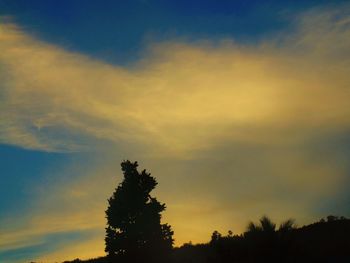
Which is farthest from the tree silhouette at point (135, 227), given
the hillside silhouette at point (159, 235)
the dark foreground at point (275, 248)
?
the dark foreground at point (275, 248)

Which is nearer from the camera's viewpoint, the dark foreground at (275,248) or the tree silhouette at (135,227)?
the dark foreground at (275,248)

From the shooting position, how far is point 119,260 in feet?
110

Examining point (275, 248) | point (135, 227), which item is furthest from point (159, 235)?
point (275, 248)

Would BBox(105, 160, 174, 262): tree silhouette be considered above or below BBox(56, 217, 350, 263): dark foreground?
above

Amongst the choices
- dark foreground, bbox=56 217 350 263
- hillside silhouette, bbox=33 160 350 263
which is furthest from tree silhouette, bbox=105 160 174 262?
dark foreground, bbox=56 217 350 263

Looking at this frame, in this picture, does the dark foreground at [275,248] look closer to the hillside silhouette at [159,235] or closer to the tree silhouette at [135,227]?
the hillside silhouette at [159,235]

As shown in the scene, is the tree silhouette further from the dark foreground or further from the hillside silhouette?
the dark foreground

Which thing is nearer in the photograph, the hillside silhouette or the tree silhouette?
the hillside silhouette

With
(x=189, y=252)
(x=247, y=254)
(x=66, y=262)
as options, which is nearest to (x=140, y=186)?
(x=189, y=252)

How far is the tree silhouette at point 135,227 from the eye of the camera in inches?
1323

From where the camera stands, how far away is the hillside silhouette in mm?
27484

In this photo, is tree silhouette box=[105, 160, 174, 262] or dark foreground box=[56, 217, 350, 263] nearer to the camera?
dark foreground box=[56, 217, 350, 263]

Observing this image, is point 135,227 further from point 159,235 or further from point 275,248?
point 275,248

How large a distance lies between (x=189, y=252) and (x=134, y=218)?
23.5 ft
